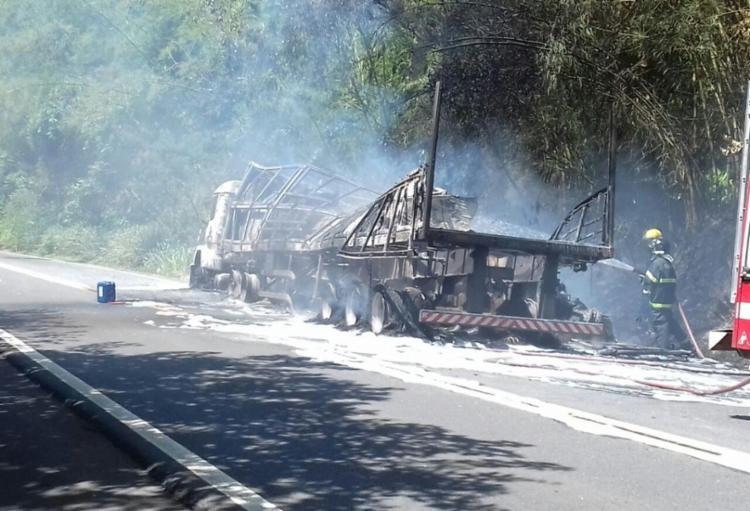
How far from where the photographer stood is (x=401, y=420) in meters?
8.17

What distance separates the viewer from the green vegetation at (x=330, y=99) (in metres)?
14.8

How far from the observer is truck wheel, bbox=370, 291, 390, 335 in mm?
14828

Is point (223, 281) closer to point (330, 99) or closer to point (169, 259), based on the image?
point (330, 99)

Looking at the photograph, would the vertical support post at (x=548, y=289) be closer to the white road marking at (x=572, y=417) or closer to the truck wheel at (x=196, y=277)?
the white road marking at (x=572, y=417)

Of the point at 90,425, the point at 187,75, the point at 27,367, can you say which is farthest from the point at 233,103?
→ the point at 90,425

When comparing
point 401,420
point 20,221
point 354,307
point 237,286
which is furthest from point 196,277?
point 20,221

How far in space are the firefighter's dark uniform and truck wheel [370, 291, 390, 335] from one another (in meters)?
3.90

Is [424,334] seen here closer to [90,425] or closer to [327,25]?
[90,425]

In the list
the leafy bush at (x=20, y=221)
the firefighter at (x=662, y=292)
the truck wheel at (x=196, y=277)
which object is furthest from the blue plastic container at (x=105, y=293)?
the leafy bush at (x=20, y=221)

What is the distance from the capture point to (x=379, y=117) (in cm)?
2261

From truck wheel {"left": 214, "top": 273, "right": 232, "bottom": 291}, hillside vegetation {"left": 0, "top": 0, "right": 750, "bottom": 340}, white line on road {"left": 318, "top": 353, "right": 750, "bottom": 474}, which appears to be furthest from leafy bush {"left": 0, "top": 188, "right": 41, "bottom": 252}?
white line on road {"left": 318, "top": 353, "right": 750, "bottom": 474}

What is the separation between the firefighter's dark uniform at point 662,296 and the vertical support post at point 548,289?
1.47 m

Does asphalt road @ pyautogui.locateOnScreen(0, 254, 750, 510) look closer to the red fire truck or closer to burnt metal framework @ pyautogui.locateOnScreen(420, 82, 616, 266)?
the red fire truck

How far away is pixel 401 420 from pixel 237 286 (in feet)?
47.0
